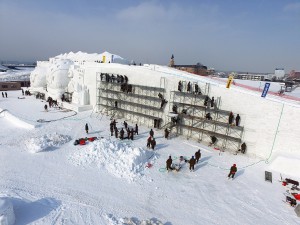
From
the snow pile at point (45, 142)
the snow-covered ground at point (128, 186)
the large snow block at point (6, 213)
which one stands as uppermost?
the large snow block at point (6, 213)

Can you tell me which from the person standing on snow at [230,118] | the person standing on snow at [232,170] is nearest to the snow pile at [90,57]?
the person standing on snow at [230,118]

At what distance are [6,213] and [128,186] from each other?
6.29 metres

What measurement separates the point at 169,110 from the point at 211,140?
549cm

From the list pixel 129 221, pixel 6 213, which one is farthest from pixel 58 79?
pixel 129 221

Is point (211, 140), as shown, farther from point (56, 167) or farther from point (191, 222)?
point (56, 167)

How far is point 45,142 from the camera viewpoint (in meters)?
17.9

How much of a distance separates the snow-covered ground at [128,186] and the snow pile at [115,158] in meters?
0.07

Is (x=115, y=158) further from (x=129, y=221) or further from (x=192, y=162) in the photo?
(x=129, y=221)

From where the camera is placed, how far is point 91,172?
14.6 metres

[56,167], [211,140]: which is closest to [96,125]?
[56,167]

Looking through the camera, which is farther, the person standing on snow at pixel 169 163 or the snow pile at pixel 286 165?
the snow pile at pixel 286 165

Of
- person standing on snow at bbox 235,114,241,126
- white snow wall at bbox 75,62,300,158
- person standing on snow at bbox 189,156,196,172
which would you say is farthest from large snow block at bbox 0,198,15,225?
white snow wall at bbox 75,62,300,158

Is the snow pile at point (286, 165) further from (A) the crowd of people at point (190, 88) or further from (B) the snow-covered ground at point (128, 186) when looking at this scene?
(A) the crowd of people at point (190, 88)

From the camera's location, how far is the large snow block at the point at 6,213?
28.7 ft
